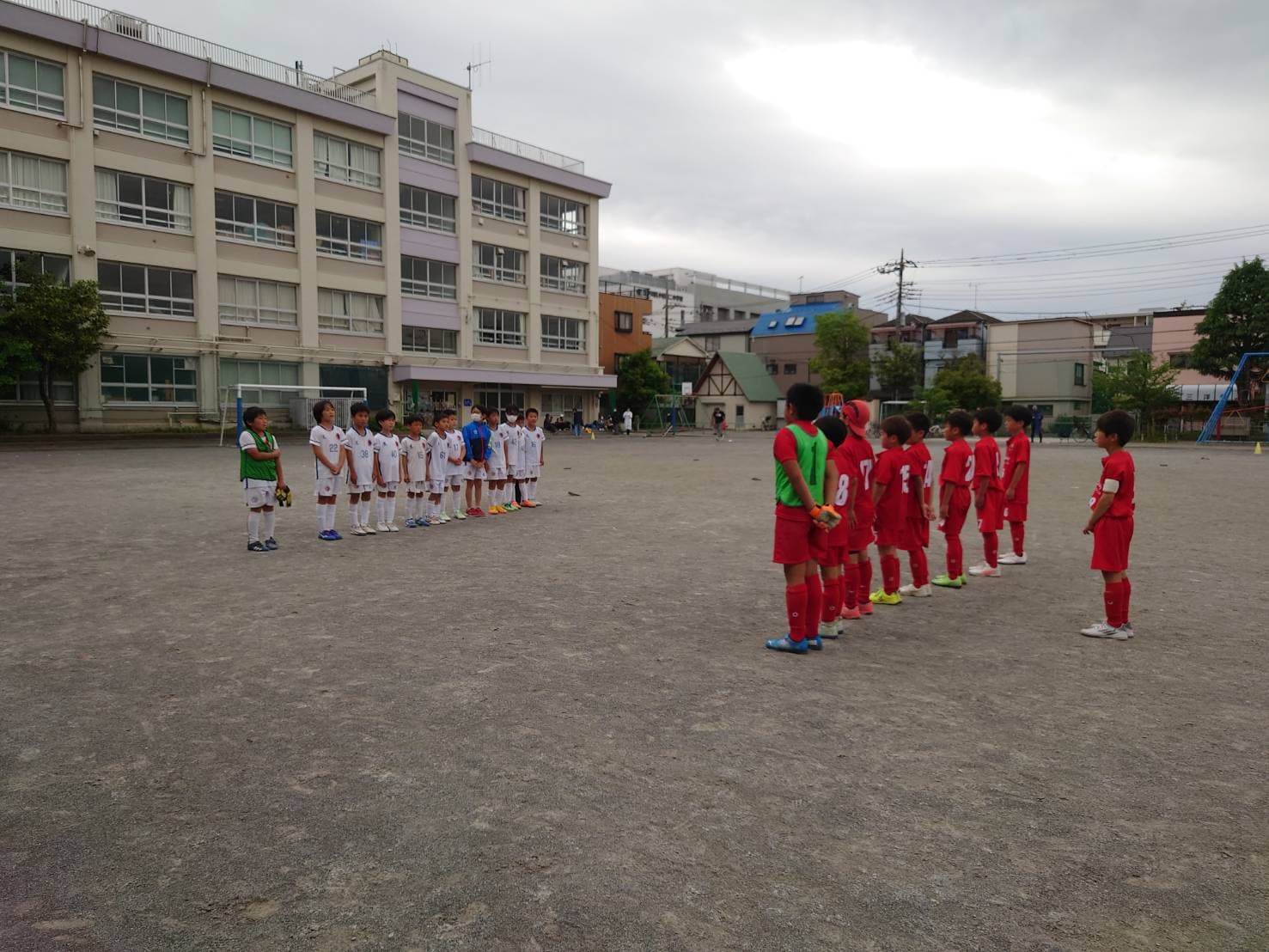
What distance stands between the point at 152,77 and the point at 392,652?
3581 cm

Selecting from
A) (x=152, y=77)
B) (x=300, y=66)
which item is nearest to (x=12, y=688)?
(x=152, y=77)

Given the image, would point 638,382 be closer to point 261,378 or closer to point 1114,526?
point 261,378

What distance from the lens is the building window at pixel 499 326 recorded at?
46.2 m

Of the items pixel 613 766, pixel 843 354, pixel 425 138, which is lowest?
pixel 613 766

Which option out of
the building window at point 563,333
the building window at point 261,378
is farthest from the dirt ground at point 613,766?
the building window at point 563,333

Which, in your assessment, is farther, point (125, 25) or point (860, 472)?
point (125, 25)

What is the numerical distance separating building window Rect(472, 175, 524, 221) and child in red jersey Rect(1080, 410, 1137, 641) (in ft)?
141

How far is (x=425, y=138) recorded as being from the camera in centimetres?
4309

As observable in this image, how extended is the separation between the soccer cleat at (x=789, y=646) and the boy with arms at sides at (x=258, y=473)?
21.8 ft

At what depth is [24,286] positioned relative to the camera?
29.1m

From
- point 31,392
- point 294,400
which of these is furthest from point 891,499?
point 294,400

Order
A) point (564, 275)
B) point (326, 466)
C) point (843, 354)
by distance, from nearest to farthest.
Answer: point (326, 466) < point (564, 275) < point (843, 354)

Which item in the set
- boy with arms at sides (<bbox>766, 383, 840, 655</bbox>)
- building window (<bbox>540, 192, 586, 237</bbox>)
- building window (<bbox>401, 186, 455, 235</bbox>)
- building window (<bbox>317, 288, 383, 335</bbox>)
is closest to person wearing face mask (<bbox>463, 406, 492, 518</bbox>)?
boy with arms at sides (<bbox>766, 383, 840, 655</bbox>)

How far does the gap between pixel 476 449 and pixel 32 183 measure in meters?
26.9
